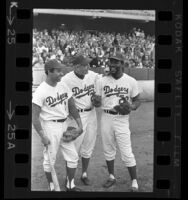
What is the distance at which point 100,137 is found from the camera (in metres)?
8.84

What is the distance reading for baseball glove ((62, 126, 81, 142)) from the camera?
8.73 m

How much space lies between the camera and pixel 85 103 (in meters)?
8.78

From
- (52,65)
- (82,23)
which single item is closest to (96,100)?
(52,65)

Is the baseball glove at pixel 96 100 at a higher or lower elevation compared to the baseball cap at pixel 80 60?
lower

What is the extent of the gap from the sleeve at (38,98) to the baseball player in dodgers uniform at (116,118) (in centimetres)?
85

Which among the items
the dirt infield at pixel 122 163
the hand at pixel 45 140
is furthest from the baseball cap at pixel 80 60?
the hand at pixel 45 140

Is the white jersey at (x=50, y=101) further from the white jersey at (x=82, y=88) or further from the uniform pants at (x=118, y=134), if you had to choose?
the uniform pants at (x=118, y=134)

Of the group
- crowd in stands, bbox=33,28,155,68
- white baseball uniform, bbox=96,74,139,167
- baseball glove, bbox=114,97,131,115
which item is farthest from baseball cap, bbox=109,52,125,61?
baseball glove, bbox=114,97,131,115

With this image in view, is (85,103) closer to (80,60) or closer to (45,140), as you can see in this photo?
(80,60)

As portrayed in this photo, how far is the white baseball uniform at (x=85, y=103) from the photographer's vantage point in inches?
345

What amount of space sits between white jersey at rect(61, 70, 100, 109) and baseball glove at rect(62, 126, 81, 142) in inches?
13.9

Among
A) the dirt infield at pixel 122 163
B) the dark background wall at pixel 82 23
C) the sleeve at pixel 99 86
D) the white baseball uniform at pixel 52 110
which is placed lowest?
the dirt infield at pixel 122 163

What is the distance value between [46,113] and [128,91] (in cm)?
128

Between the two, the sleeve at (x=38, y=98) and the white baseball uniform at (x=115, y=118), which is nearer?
the sleeve at (x=38, y=98)
